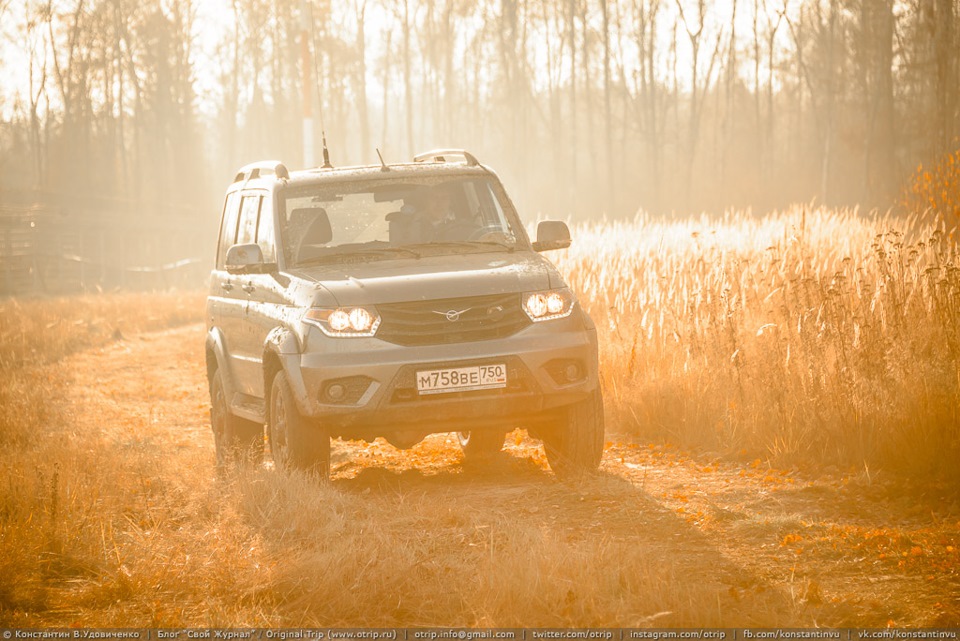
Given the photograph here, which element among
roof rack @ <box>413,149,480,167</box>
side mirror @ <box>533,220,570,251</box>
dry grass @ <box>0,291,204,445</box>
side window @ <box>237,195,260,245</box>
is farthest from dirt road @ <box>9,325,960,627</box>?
dry grass @ <box>0,291,204,445</box>

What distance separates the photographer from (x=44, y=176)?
59.9 meters

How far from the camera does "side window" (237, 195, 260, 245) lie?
9.52 m

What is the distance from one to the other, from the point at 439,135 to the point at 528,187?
232 inches

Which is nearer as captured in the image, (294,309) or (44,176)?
(294,309)

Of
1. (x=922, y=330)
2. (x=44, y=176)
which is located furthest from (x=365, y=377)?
(x=44, y=176)

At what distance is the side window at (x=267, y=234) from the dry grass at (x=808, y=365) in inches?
132

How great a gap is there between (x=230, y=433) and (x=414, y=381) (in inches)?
115

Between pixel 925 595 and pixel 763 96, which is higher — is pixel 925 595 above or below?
below

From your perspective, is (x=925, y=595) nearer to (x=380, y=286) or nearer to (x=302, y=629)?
(x=302, y=629)

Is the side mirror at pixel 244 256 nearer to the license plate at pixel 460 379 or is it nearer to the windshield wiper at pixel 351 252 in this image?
the windshield wiper at pixel 351 252

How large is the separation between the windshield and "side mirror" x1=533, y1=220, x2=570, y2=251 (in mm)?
195

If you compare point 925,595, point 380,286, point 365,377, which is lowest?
point 925,595

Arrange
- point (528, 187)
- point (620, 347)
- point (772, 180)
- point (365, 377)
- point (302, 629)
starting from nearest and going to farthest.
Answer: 1. point (302, 629)
2. point (365, 377)
3. point (620, 347)
4. point (772, 180)
5. point (528, 187)

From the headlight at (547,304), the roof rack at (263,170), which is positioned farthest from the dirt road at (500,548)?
the roof rack at (263,170)
